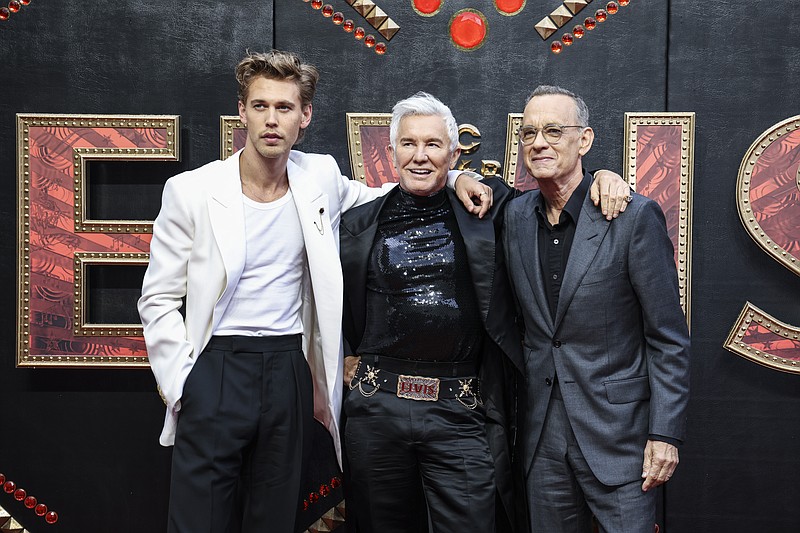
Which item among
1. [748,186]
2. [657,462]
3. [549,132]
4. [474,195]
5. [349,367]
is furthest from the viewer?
Answer: [748,186]

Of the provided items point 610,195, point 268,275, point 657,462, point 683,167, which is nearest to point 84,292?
point 268,275

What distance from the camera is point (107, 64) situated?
375 cm

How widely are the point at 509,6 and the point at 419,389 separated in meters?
1.82

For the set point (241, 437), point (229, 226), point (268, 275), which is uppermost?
point (229, 226)

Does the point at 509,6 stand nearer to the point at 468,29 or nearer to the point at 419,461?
the point at 468,29

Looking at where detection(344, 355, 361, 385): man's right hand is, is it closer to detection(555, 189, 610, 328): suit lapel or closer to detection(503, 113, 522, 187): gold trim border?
detection(555, 189, 610, 328): suit lapel

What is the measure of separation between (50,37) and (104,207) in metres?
0.80

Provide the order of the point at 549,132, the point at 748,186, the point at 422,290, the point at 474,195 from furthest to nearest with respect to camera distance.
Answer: the point at 748,186 < the point at 474,195 < the point at 422,290 < the point at 549,132

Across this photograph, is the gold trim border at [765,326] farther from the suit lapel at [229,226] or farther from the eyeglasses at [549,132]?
the suit lapel at [229,226]

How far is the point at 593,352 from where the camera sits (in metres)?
2.69

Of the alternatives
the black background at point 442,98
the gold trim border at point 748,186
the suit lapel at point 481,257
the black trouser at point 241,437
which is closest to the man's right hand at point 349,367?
the black trouser at point 241,437

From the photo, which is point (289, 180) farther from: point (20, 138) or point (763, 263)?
point (763, 263)

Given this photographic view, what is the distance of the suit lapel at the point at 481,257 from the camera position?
290cm

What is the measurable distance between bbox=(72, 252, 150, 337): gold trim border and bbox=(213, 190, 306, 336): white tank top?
1.02 metres
